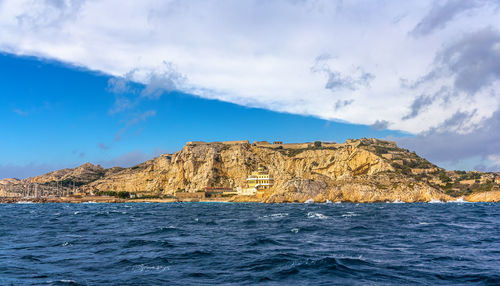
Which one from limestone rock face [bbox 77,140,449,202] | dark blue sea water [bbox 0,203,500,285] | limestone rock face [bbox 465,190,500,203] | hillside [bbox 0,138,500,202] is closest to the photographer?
dark blue sea water [bbox 0,203,500,285]

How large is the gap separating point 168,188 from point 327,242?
172438mm

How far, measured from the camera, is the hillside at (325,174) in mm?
121688

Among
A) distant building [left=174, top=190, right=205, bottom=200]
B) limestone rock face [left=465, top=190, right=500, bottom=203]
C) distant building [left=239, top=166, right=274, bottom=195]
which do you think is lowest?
limestone rock face [left=465, top=190, right=500, bottom=203]

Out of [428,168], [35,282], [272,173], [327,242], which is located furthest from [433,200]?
[35,282]

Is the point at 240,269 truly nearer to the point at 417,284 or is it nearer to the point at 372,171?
the point at 417,284

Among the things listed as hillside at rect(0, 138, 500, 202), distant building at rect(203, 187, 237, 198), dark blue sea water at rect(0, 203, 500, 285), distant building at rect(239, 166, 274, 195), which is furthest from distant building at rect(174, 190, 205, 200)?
dark blue sea water at rect(0, 203, 500, 285)

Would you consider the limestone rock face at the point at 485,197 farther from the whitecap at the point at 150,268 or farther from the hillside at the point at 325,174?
the whitecap at the point at 150,268

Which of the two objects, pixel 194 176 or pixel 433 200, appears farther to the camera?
pixel 194 176

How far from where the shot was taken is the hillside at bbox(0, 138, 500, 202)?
12169 centimetres

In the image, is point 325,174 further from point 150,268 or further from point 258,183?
point 150,268

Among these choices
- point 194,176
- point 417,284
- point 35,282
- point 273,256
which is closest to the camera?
point 417,284

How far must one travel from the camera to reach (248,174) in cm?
Result: 18025

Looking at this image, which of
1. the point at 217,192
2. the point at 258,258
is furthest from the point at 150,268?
the point at 217,192

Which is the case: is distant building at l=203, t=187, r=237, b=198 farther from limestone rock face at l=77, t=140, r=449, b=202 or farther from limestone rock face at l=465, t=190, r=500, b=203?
limestone rock face at l=465, t=190, r=500, b=203
